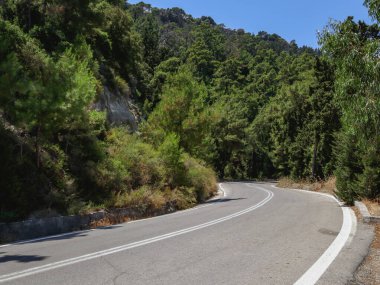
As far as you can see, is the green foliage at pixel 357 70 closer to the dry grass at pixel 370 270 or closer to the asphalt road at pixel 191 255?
→ the asphalt road at pixel 191 255

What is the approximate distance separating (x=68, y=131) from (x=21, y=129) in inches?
90.9

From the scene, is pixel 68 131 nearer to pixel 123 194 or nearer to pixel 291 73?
pixel 123 194

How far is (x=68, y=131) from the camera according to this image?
58.6 ft

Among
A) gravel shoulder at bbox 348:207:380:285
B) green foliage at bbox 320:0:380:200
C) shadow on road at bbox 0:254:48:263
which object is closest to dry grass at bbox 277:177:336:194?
green foliage at bbox 320:0:380:200

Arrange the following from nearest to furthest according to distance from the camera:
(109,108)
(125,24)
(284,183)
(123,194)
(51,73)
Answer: (51,73) < (123,194) < (109,108) < (125,24) < (284,183)

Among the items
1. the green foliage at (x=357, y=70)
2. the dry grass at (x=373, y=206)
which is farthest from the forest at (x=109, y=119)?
the dry grass at (x=373, y=206)

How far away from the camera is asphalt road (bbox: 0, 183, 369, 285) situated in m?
6.43

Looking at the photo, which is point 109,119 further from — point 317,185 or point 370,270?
point 370,270

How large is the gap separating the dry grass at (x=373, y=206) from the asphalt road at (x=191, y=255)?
225cm

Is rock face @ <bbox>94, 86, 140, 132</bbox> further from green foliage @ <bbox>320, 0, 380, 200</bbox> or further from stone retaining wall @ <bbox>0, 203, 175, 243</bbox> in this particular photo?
green foliage @ <bbox>320, 0, 380, 200</bbox>

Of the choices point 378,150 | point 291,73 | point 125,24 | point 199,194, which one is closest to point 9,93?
point 378,150

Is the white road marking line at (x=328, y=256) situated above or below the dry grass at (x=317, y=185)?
above

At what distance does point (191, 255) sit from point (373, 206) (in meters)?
10.3

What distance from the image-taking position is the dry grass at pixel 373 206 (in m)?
14.2
